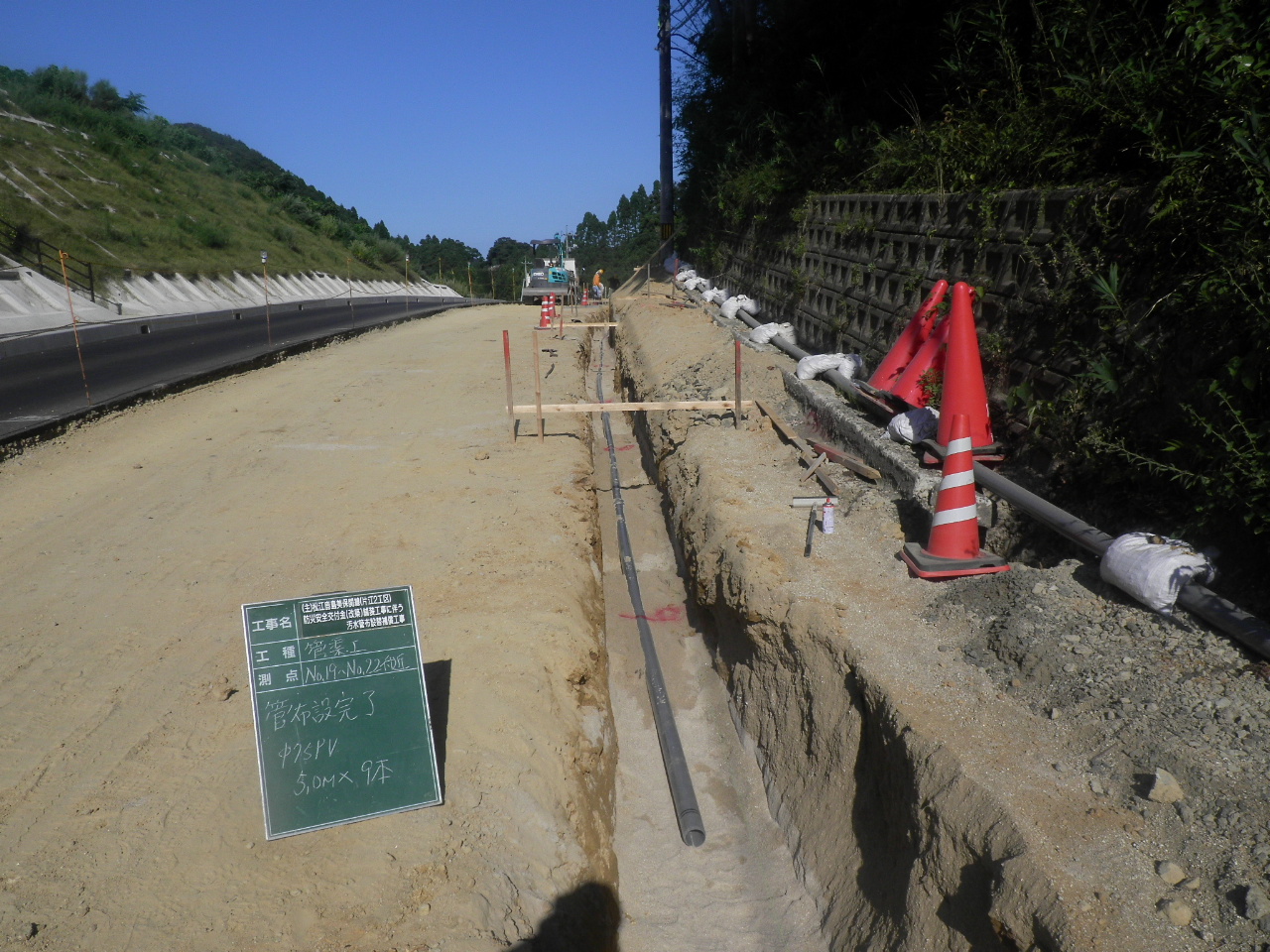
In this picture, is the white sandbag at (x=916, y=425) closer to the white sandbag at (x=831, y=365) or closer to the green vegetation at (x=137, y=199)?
the white sandbag at (x=831, y=365)

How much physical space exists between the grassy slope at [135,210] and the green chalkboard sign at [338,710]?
1069 inches

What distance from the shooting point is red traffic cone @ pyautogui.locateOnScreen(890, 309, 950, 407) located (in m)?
6.46

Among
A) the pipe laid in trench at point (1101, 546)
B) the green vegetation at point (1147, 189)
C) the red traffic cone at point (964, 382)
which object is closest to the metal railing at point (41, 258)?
the green vegetation at point (1147, 189)

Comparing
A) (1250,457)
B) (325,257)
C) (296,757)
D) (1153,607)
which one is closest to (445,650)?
(296,757)

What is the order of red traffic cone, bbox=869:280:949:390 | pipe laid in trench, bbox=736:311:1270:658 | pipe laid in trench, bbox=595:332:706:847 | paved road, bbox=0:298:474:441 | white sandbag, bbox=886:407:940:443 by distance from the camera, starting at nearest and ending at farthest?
1. pipe laid in trench, bbox=736:311:1270:658
2. pipe laid in trench, bbox=595:332:706:847
3. white sandbag, bbox=886:407:940:443
4. red traffic cone, bbox=869:280:949:390
5. paved road, bbox=0:298:474:441

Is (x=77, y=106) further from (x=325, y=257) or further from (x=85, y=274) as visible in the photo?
(x=85, y=274)

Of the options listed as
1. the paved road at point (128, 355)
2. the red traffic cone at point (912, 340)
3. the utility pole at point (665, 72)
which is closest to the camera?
the red traffic cone at point (912, 340)

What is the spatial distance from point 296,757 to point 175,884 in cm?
62

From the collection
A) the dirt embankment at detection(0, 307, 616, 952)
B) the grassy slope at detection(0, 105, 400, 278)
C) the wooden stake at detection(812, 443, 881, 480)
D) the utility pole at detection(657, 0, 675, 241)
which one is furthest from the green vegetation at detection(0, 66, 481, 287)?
the wooden stake at detection(812, 443, 881, 480)

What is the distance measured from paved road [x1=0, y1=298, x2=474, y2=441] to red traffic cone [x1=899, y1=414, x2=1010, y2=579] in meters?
9.47

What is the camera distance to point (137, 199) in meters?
34.6

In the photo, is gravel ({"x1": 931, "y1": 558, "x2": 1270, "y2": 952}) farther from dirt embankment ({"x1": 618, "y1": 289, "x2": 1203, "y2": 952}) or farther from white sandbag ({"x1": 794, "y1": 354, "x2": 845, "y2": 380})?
white sandbag ({"x1": 794, "y1": 354, "x2": 845, "y2": 380})

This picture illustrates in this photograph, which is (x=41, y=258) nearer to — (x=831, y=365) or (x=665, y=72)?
(x=665, y=72)

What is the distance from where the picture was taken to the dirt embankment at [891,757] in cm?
266
